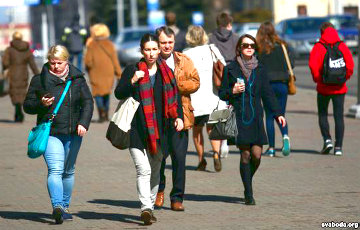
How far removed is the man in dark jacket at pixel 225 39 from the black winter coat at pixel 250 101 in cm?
412

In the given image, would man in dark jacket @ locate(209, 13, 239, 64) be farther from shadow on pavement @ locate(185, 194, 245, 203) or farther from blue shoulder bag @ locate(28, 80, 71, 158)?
blue shoulder bag @ locate(28, 80, 71, 158)

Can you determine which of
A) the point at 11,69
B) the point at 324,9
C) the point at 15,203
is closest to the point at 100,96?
the point at 11,69

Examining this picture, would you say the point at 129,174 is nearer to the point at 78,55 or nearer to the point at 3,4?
the point at 78,55

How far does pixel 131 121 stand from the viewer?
919 centimetres

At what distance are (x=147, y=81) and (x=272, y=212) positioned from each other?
5.31 feet

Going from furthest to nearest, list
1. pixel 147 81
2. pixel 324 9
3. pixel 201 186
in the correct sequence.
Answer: pixel 324 9, pixel 201 186, pixel 147 81

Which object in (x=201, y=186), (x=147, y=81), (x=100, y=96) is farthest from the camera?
(x=100, y=96)

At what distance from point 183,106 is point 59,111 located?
127cm

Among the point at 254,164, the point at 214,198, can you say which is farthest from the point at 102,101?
the point at 254,164

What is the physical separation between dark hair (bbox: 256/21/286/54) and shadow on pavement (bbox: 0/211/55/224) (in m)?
4.85

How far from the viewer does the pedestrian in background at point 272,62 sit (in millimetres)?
13945

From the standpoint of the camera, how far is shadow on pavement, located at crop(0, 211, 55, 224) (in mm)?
9672

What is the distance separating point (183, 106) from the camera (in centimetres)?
1010

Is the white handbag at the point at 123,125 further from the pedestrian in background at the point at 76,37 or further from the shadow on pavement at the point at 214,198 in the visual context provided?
the pedestrian in background at the point at 76,37
